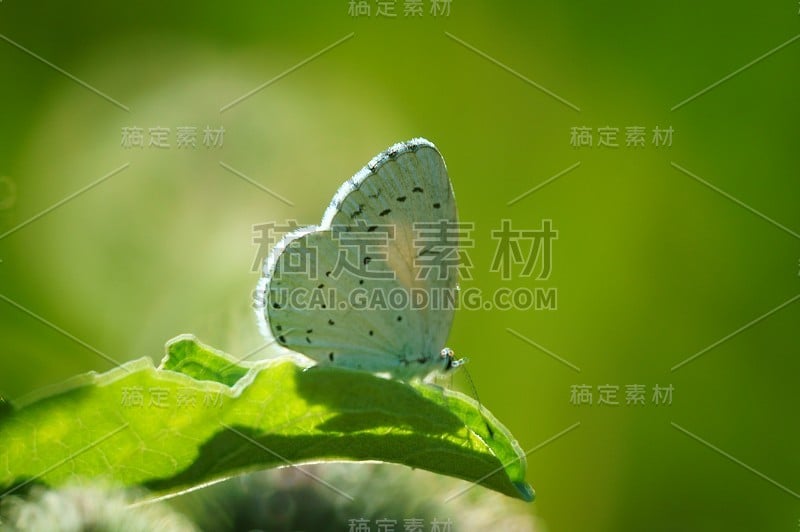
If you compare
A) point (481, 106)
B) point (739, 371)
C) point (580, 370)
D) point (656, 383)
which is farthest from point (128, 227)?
point (739, 371)

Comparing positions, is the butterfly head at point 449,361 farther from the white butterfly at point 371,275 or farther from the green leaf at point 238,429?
the green leaf at point 238,429

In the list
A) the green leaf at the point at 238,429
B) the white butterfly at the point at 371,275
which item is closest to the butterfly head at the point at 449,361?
the white butterfly at the point at 371,275

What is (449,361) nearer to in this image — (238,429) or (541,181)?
(238,429)

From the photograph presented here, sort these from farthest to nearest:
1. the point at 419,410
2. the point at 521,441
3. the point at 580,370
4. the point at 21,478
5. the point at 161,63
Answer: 1. the point at 161,63
2. the point at 580,370
3. the point at 521,441
4. the point at 419,410
5. the point at 21,478

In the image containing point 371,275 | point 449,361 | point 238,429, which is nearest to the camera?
point 238,429

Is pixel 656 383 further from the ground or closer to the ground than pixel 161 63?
closer to the ground

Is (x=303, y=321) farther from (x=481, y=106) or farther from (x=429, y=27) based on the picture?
(x=429, y=27)

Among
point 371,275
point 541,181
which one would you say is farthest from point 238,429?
point 541,181
